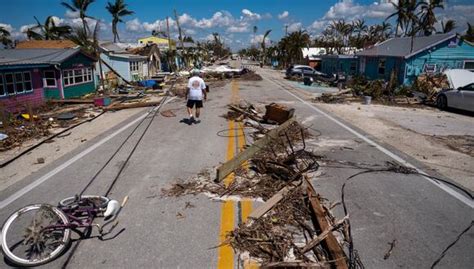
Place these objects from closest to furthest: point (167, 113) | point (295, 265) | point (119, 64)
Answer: point (295, 265)
point (167, 113)
point (119, 64)

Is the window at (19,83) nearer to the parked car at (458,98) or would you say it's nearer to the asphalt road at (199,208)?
the asphalt road at (199,208)

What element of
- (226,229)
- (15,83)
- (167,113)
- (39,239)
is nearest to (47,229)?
(39,239)

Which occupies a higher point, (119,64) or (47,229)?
(119,64)

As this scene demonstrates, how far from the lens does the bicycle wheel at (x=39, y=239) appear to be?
3947 millimetres

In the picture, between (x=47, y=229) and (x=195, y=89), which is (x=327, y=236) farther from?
(x=195, y=89)

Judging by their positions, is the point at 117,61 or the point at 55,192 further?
the point at 117,61

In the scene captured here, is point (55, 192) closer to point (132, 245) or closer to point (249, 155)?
point (132, 245)

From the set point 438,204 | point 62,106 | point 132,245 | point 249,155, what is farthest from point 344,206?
point 62,106

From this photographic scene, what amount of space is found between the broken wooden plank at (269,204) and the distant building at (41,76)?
14.2 m

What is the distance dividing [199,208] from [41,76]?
18.3 metres

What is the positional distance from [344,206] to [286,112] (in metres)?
6.38

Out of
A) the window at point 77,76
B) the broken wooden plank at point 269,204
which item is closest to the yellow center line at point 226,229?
the broken wooden plank at point 269,204

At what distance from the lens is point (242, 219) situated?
4898mm

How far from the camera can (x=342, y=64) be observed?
1631 inches
